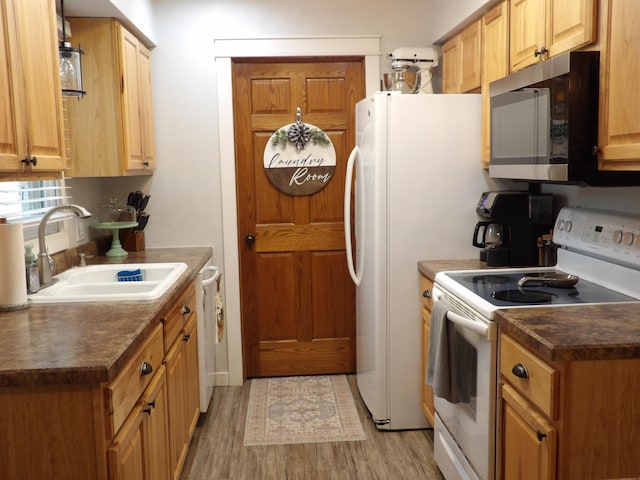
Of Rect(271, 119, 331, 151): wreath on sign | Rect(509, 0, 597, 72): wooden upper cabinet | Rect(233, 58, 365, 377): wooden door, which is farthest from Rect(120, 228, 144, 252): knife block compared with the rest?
Rect(509, 0, 597, 72): wooden upper cabinet

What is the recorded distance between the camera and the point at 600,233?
248cm

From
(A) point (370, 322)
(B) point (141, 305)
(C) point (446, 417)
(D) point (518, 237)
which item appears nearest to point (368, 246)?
A: (A) point (370, 322)

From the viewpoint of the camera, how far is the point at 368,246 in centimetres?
336

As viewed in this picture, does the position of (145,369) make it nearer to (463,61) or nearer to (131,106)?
(131,106)

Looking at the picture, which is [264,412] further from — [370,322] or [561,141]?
[561,141]

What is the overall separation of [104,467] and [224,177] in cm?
250

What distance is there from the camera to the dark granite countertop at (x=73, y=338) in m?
1.51

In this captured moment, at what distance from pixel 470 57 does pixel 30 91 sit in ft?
7.17

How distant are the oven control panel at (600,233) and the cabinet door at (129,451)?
1.76 metres

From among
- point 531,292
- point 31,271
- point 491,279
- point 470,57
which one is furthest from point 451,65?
point 31,271

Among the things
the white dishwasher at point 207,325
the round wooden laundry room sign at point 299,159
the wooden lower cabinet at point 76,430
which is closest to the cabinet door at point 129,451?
the wooden lower cabinet at point 76,430

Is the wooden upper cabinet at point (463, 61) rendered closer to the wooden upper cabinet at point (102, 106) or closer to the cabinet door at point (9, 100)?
the wooden upper cabinet at point (102, 106)

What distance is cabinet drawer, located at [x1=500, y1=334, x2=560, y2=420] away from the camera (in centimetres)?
176

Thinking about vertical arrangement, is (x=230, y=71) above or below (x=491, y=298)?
above
